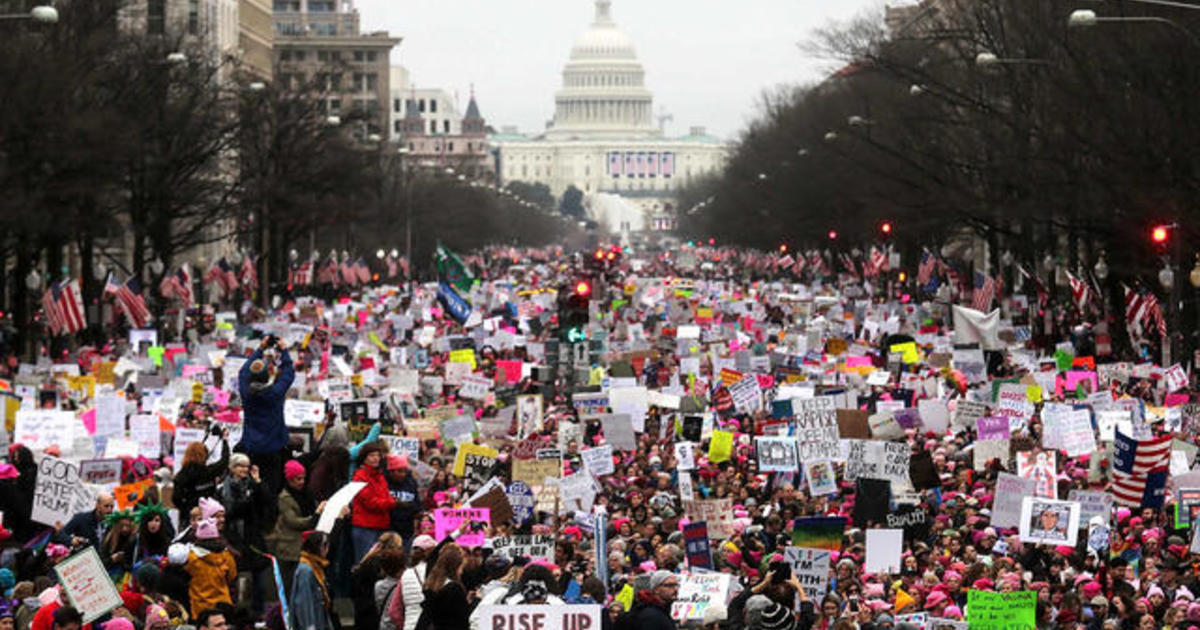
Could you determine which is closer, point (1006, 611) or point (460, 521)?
point (1006, 611)

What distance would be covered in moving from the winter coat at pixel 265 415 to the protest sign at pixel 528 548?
256 centimetres

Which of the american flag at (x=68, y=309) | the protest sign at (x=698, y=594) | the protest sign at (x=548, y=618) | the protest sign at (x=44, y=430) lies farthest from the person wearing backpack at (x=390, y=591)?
the american flag at (x=68, y=309)

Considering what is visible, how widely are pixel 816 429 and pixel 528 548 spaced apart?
26.9 ft

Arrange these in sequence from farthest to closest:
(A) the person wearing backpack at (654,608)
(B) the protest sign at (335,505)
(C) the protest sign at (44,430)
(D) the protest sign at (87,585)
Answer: (C) the protest sign at (44,430)
(B) the protest sign at (335,505)
(D) the protest sign at (87,585)
(A) the person wearing backpack at (654,608)

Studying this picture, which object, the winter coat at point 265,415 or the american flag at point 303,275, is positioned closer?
the winter coat at point 265,415

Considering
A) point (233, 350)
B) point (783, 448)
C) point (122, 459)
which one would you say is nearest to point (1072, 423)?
point (783, 448)

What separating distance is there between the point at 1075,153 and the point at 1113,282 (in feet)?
19.3

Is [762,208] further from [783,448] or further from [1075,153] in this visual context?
[783,448]

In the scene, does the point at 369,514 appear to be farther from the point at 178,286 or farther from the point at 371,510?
the point at 178,286

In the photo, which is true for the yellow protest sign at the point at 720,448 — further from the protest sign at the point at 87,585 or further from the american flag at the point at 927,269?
the american flag at the point at 927,269

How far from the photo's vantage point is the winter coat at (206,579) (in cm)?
1822

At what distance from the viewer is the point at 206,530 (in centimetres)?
1844

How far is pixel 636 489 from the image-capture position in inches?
1033

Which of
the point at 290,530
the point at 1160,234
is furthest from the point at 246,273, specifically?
the point at 290,530
